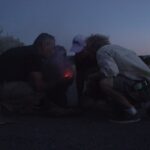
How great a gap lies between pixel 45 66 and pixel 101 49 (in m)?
1.01

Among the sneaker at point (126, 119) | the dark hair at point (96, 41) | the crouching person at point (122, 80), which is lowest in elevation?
the sneaker at point (126, 119)

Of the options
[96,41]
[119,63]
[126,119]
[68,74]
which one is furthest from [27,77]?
[126,119]

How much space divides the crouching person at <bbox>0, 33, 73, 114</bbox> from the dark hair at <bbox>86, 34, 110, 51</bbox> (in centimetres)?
55

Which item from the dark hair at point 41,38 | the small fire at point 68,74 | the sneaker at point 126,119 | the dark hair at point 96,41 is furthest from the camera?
the small fire at point 68,74

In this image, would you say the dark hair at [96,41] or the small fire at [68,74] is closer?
the dark hair at [96,41]

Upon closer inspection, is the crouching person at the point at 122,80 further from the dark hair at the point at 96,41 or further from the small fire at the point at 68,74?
the small fire at the point at 68,74

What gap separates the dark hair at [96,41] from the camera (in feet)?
20.2

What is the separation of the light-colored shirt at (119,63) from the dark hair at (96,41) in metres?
0.24

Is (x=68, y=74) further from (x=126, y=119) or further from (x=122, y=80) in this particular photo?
(x=126, y=119)

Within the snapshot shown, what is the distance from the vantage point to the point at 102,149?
4.23m

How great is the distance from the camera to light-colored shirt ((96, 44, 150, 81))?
18.7ft

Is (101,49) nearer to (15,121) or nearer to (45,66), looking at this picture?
(45,66)

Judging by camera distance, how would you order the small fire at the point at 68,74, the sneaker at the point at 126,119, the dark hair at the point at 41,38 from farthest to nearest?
the small fire at the point at 68,74
the dark hair at the point at 41,38
the sneaker at the point at 126,119

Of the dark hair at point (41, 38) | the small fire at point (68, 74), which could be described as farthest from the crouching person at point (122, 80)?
the dark hair at point (41, 38)
